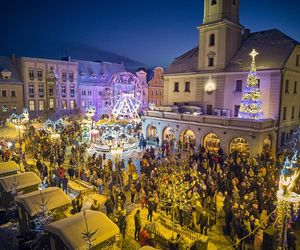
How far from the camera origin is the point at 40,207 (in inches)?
441

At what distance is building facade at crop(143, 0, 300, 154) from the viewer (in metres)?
25.0

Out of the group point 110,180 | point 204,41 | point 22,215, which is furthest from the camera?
point 204,41

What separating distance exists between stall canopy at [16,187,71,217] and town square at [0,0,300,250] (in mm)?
59

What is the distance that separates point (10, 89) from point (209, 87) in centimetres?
3126

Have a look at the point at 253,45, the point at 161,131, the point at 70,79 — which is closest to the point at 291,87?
the point at 253,45

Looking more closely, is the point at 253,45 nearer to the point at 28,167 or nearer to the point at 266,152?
the point at 266,152

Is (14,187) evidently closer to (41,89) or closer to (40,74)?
(41,89)

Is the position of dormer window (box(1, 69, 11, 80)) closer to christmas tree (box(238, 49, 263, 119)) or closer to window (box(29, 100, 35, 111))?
window (box(29, 100, 35, 111))

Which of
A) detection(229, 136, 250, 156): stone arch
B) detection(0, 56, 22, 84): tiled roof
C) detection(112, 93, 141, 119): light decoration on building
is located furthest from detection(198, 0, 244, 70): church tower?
detection(0, 56, 22, 84): tiled roof

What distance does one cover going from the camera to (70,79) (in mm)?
47500

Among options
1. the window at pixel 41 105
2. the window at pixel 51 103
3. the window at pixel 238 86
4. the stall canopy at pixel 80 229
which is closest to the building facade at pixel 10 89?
the window at pixel 41 105

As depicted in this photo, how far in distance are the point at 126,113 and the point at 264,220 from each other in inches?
935

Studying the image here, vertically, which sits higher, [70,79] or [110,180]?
[70,79]

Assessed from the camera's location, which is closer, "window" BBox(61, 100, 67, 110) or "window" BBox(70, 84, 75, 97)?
"window" BBox(61, 100, 67, 110)
